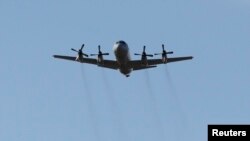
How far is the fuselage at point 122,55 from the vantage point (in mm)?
102938

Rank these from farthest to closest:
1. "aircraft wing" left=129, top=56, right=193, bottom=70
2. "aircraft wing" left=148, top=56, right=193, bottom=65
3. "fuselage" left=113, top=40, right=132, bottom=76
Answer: "aircraft wing" left=148, top=56, right=193, bottom=65, "aircraft wing" left=129, top=56, right=193, bottom=70, "fuselage" left=113, top=40, right=132, bottom=76

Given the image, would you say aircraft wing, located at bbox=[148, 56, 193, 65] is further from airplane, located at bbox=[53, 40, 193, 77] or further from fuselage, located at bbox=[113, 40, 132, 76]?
fuselage, located at bbox=[113, 40, 132, 76]

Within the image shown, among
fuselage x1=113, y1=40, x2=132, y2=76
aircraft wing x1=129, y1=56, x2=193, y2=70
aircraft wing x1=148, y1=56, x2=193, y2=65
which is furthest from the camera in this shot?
aircraft wing x1=148, y1=56, x2=193, y2=65

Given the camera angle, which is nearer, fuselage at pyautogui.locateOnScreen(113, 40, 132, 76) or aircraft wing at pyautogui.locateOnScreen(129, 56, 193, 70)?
fuselage at pyautogui.locateOnScreen(113, 40, 132, 76)

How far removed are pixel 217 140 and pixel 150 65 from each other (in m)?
59.8

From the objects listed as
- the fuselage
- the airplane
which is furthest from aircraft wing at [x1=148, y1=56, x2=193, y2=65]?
the fuselage

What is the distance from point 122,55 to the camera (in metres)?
103

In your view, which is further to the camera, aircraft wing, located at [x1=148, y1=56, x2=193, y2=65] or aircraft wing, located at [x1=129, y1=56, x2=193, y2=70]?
aircraft wing, located at [x1=148, y1=56, x2=193, y2=65]

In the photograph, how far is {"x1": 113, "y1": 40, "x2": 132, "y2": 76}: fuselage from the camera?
102938 millimetres

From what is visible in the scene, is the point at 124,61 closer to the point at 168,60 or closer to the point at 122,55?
the point at 122,55

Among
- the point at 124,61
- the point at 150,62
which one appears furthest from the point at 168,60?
the point at 124,61

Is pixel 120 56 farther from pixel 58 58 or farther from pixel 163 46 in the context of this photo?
pixel 58 58

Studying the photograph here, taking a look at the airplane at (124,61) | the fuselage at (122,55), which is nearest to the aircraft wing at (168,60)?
the airplane at (124,61)

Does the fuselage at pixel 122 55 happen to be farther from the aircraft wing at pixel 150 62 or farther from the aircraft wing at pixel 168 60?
the aircraft wing at pixel 168 60
